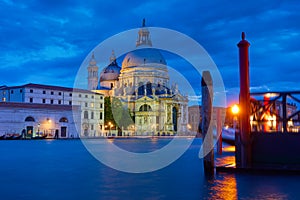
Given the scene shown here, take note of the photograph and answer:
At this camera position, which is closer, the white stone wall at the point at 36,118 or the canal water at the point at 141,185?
the canal water at the point at 141,185

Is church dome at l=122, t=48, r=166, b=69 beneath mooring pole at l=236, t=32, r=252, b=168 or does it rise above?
above

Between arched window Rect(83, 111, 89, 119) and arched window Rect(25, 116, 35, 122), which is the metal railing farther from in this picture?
arched window Rect(83, 111, 89, 119)

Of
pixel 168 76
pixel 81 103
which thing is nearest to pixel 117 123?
pixel 81 103

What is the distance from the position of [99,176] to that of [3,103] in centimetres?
5107

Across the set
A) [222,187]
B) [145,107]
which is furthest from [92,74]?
[222,187]

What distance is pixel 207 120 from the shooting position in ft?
46.6

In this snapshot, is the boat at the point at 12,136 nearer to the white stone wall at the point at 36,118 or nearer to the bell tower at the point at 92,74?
the white stone wall at the point at 36,118

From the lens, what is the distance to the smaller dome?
110 metres

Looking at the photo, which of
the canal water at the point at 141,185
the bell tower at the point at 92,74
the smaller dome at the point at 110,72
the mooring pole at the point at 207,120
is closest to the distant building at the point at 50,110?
the bell tower at the point at 92,74

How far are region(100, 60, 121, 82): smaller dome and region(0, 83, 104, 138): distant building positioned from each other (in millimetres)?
24206

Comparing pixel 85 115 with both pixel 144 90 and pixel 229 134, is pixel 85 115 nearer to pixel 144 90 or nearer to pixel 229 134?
pixel 144 90

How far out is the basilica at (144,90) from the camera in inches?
3563

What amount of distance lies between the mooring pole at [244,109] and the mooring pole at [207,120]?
118cm

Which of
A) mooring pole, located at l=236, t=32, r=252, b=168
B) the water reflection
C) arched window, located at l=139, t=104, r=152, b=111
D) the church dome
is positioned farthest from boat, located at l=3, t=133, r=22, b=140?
mooring pole, located at l=236, t=32, r=252, b=168
